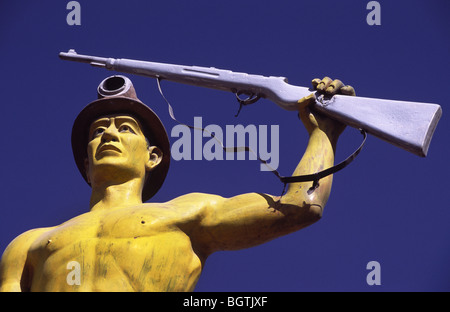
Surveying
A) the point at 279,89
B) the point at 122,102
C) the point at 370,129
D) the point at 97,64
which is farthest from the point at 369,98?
the point at 97,64

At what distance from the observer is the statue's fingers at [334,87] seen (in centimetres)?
1105

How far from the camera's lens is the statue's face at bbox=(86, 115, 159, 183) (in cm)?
1170

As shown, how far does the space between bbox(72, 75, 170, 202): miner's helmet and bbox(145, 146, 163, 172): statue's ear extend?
6 centimetres

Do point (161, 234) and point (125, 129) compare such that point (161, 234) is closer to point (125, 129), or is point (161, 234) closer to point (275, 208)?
point (275, 208)

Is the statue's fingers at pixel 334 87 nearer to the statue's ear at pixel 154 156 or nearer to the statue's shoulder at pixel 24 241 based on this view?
the statue's ear at pixel 154 156

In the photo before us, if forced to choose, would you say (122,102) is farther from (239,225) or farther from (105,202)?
(239,225)

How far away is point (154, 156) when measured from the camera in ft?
40.9

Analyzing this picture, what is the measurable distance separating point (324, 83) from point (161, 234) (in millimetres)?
2762

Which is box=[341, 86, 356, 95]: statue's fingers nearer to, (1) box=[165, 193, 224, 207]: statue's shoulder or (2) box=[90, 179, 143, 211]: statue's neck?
(1) box=[165, 193, 224, 207]: statue's shoulder

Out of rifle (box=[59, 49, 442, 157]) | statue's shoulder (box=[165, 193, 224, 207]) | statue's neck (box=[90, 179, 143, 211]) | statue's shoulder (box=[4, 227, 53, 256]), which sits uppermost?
rifle (box=[59, 49, 442, 157])

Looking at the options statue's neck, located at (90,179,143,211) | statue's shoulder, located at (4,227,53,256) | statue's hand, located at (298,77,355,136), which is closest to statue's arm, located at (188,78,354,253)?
statue's hand, located at (298,77,355,136)

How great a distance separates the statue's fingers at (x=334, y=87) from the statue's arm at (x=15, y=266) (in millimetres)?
4106

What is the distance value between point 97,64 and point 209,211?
12.8 feet

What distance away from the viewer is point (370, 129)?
10.8 m
